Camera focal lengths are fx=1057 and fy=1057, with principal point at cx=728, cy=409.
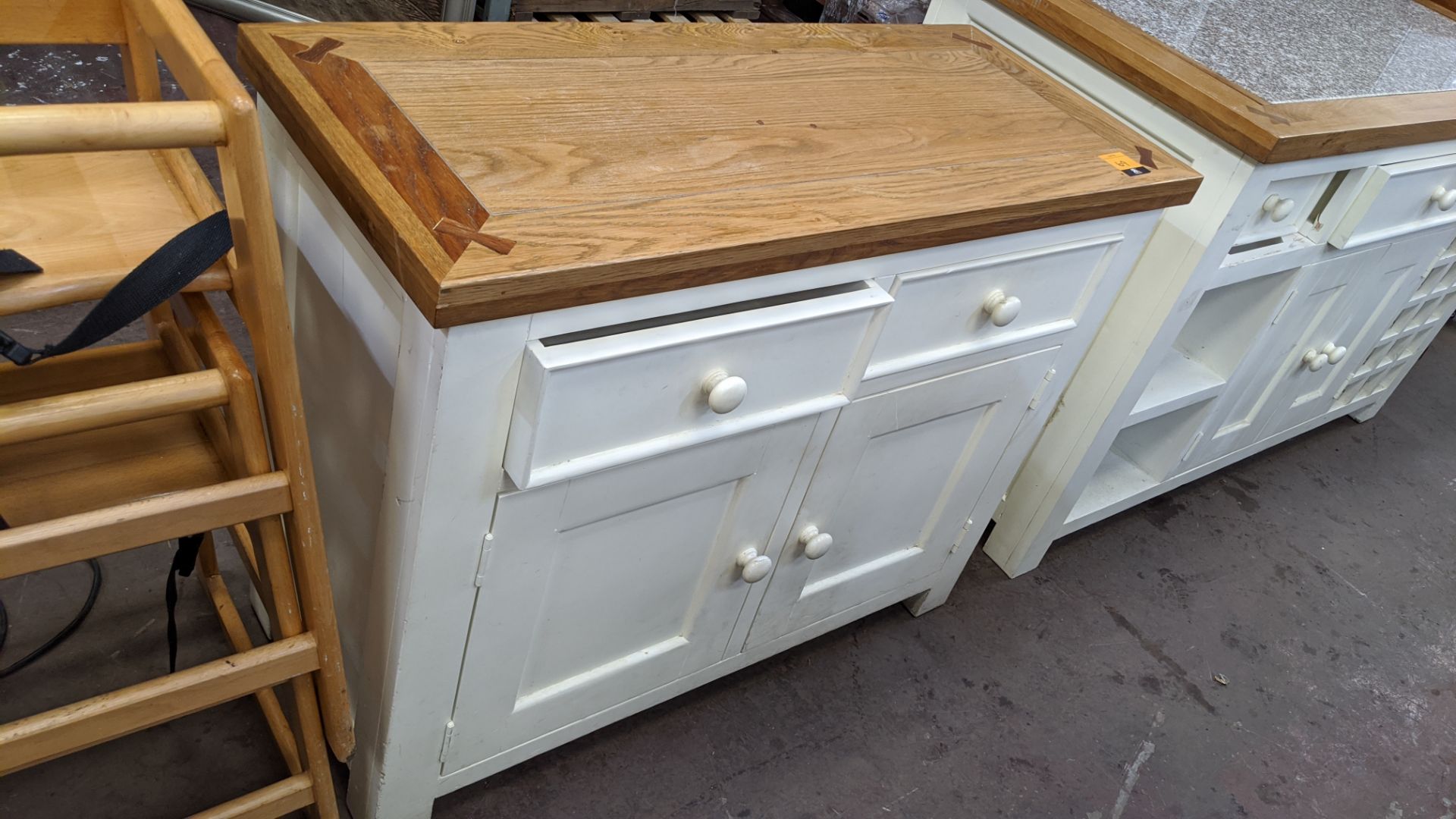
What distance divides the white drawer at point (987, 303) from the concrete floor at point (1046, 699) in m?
0.70

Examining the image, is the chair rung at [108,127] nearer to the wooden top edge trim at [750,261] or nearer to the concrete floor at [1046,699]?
the wooden top edge trim at [750,261]

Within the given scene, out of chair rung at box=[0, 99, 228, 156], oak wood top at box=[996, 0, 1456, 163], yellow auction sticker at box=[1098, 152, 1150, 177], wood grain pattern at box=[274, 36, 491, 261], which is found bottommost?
wood grain pattern at box=[274, 36, 491, 261]

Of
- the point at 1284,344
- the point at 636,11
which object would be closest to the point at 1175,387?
the point at 1284,344

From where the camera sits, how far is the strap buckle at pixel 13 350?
779 millimetres

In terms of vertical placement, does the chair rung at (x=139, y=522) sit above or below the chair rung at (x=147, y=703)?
above

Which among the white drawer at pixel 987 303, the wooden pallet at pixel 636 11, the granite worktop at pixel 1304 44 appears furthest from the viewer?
the wooden pallet at pixel 636 11

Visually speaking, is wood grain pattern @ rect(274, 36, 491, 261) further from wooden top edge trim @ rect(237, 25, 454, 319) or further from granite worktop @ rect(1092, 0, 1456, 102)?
granite worktop @ rect(1092, 0, 1456, 102)

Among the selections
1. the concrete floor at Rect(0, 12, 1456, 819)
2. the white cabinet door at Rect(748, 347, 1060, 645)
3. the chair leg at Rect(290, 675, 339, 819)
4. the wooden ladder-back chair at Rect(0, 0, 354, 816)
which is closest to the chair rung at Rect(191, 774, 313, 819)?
the chair leg at Rect(290, 675, 339, 819)

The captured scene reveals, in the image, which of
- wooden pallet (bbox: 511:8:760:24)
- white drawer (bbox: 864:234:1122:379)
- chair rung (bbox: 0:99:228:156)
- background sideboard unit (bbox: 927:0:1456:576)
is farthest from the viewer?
wooden pallet (bbox: 511:8:760:24)

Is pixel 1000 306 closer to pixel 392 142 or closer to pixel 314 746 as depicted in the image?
pixel 392 142

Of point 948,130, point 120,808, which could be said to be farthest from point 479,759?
point 948,130

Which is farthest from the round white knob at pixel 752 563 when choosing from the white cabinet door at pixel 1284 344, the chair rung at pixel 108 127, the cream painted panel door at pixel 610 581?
the white cabinet door at pixel 1284 344

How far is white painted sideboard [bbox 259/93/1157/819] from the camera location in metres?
1.01

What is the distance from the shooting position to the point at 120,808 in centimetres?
135
